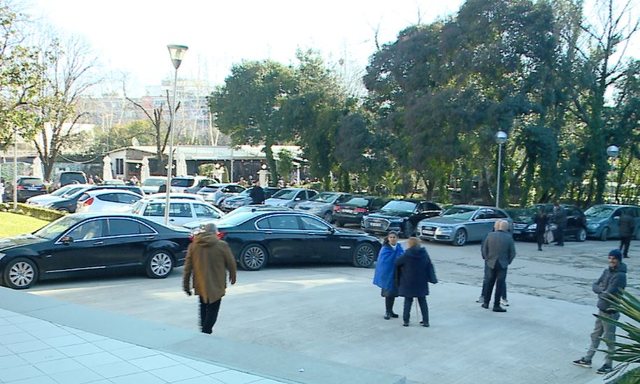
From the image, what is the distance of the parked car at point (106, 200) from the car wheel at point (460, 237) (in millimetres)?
12226

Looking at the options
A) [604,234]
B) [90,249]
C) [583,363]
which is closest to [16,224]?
[90,249]

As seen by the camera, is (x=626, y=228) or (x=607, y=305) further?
(x=626, y=228)

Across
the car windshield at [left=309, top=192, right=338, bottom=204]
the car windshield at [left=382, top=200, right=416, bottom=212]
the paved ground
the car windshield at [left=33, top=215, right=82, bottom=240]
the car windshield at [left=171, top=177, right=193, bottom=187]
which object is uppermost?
the car windshield at [left=171, top=177, right=193, bottom=187]

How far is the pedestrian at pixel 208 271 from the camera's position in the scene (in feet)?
26.3

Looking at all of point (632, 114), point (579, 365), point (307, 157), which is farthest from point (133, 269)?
point (632, 114)

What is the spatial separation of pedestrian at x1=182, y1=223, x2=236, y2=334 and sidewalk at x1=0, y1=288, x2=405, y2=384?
632 millimetres

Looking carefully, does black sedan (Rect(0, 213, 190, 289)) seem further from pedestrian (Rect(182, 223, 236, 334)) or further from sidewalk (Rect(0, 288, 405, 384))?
pedestrian (Rect(182, 223, 236, 334))

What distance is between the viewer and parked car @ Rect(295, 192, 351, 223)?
91.2ft

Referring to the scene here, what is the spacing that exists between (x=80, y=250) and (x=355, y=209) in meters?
15.1

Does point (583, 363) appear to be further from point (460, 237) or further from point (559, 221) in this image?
point (559, 221)

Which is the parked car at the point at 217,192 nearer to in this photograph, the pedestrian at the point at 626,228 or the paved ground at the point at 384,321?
the paved ground at the point at 384,321

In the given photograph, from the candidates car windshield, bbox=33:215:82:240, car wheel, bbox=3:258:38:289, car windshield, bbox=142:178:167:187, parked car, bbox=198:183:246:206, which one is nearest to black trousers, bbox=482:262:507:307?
car windshield, bbox=33:215:82:240

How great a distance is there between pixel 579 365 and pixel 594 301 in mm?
5161

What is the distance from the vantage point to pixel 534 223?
81.9 ft
